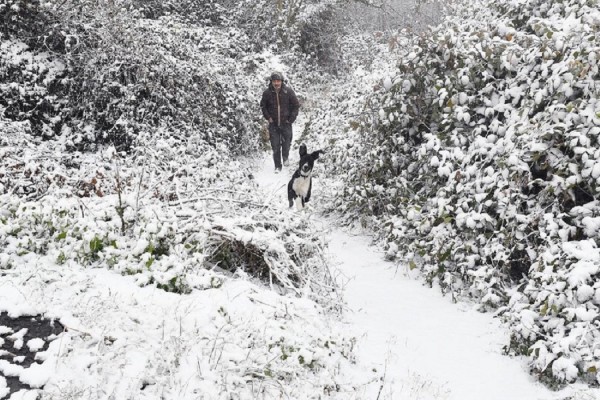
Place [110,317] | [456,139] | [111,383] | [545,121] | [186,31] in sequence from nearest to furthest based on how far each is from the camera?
[111,383] < [110,317] < [545,121] < [456,139] < [186,31]

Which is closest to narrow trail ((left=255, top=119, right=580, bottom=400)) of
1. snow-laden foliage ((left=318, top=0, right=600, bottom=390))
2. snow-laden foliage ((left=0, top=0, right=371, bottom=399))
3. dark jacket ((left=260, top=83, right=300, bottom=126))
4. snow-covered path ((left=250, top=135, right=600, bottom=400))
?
snow-covered path ((left=250, top=135, right=600, bottom=400))

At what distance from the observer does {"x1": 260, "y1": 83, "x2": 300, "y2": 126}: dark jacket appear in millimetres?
10773

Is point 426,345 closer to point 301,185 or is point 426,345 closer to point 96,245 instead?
point 96,245

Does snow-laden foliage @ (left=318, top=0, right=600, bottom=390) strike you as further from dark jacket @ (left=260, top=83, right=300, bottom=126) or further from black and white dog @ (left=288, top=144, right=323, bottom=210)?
dark jacket @ (left=260, top=83, right=300, bottom=126)

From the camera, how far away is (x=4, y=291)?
11.7ft

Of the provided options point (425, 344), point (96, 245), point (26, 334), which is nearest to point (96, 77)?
point (96, 245)

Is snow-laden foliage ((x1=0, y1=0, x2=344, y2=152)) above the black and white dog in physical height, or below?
above

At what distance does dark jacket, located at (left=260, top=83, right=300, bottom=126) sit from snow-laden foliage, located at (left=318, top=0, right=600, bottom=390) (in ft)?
12.5

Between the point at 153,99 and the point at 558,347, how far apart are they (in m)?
7.34

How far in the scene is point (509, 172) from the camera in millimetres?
5023

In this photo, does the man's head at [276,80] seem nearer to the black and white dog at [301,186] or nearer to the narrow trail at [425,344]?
the black and white dog at [301,186]

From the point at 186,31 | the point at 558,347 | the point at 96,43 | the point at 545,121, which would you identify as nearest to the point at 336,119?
the point at 186,31

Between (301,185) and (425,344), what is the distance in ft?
13.4

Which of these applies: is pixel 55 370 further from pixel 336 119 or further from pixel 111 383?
pixel 336 119
